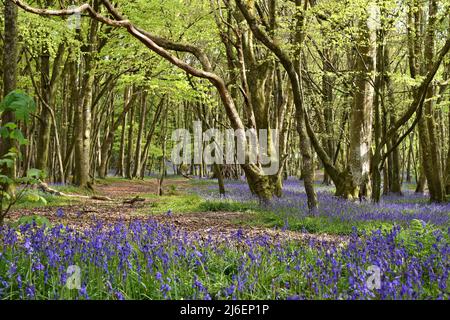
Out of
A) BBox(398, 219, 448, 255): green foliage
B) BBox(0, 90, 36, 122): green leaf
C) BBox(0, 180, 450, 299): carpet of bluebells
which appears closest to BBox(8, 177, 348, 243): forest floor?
BBox(398, 219, 448, 255): green foliage

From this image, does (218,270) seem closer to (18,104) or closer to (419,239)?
(419,239)

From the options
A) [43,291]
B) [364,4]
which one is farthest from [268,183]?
[43,291]

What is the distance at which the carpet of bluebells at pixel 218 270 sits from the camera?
3.34 meters

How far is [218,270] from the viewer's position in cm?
432

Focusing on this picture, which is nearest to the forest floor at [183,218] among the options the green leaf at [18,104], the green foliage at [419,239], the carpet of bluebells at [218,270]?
the green foliage at [419,239]

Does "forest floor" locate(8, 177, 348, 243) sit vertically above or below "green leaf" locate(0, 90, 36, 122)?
below

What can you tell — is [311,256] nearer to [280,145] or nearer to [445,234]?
[445,234]

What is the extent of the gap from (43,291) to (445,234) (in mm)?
4534

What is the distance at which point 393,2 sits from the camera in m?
10.5

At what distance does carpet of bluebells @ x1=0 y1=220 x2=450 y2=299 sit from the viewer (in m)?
3.34

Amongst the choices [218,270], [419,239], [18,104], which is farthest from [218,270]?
[18,104]

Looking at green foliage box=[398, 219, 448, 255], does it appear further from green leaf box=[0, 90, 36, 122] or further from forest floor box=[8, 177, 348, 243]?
green leaf box=[0, 90, 36, 122]

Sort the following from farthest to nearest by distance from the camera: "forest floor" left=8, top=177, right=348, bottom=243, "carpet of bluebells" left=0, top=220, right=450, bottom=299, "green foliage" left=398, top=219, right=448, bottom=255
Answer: "forest floor" left=8, top=177, right=348, bottom=243
"green foliage" left=398, top=219, right=448, bottom=255
"carpet of bluebells" left=0, top=220, right=450, bottom=299

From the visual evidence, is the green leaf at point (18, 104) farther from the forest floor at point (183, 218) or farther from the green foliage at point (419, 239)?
the green foliage at point (419, 239)
